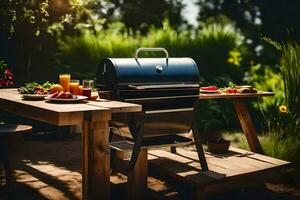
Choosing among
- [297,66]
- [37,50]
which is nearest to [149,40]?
[37,50]

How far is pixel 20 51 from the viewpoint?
7.73 m

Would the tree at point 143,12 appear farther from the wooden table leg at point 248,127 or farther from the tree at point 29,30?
the wooden table leg at point 248,127

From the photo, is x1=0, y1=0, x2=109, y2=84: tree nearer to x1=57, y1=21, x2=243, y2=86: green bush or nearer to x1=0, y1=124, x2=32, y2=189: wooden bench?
x1=57, y1=21, x2=243, y2=86: green bush

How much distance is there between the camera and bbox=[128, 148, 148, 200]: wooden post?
409 centimetres

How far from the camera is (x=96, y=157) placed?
3422 millimetres

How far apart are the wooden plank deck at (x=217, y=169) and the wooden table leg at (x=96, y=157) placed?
0.98m

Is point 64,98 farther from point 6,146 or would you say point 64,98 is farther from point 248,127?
point 248,127

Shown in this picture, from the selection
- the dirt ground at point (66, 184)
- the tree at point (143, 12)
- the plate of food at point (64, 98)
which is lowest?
the dirt ground at point (66, 184)

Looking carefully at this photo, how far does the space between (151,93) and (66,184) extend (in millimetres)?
1582

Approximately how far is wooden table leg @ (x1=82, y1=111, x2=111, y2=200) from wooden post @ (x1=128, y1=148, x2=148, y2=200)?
594 millimetres

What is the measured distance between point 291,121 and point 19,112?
127 inches

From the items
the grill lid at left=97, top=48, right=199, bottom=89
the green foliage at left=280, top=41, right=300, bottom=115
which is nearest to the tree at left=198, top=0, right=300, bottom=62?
the green foliage at left=280, top=41, right=300, bottom=115

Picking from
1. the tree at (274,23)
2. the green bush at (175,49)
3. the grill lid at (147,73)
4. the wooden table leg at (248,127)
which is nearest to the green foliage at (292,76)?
the wooden table leg at (248,127)

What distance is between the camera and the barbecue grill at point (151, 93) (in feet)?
13.3
